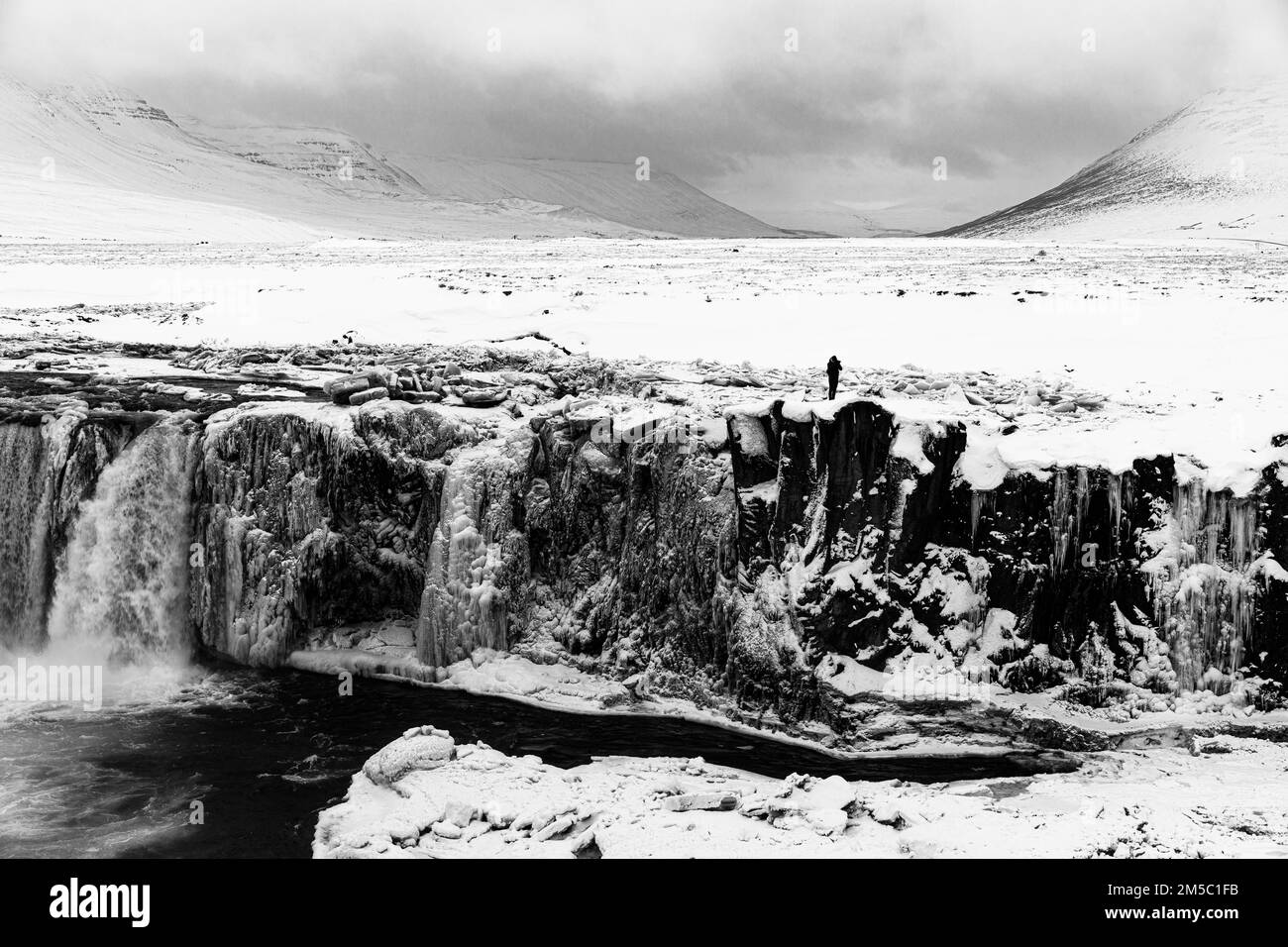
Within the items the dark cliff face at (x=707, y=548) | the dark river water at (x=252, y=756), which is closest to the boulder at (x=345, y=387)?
the dark cliff face at (x=707, y=548)

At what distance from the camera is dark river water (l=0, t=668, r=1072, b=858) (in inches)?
624

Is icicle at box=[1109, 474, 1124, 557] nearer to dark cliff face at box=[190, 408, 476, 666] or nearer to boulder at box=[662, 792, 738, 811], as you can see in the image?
boulder at box=[662, 792, 738, 811]

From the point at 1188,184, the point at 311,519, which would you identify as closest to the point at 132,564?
the point at 311,519

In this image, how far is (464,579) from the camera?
21828mm

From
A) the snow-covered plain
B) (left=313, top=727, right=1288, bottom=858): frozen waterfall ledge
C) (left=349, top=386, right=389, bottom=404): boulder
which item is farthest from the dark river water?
the snow-covered plain

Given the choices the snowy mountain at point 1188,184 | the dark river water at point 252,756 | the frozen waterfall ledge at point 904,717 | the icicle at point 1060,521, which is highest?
the snowy mountain at point 1188,184

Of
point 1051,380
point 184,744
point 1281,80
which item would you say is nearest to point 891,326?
point 1051,380

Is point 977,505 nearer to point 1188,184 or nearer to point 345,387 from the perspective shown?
point 345,387

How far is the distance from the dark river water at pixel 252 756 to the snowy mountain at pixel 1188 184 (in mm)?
87317

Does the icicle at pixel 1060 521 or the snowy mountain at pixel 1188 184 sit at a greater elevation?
the snowy mountain at pixel 1188 184

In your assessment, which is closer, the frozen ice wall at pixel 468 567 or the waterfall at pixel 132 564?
the frozen ice wall at pixel 468 567

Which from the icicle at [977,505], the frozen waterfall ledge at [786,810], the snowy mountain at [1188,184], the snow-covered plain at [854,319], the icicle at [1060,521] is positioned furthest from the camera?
the snowy mountain at [1188,184]

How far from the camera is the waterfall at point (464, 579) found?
2170 cm

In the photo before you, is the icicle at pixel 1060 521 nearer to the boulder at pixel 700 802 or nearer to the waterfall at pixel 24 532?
the boulder at pixel 700 802
